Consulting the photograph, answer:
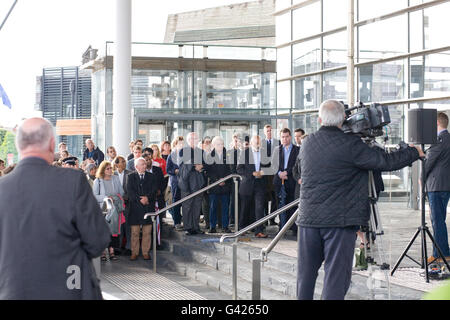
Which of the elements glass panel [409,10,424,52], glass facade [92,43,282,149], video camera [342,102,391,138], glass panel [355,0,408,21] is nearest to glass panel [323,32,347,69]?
glass panel [355,0,408,21]

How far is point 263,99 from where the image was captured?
21422 millimetres

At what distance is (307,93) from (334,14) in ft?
8.44

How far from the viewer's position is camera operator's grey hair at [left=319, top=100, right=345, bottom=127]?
580 cm

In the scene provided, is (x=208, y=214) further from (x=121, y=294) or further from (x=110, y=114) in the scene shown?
(x=110, y=114)

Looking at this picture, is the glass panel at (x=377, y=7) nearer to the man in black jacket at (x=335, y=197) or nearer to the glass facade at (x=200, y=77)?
the glass facade at (x=200, y=77)

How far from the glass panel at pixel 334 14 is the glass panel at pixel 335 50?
30 centimetres

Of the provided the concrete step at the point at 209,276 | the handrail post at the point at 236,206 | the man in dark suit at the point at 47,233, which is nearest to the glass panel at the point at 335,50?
the handrail post at the point at 236,206

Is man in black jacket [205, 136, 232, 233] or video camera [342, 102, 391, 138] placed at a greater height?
video camera [342, 102, 391, 138]

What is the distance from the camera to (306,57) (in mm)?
22391

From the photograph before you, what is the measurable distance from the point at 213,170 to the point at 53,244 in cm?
950

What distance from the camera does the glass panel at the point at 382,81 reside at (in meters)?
17.7

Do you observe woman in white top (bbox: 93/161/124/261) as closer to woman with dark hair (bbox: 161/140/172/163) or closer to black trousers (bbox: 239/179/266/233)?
black trousers (bbox: 239/179/266/233)

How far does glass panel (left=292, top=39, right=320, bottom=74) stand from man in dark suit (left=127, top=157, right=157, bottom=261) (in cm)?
1075
